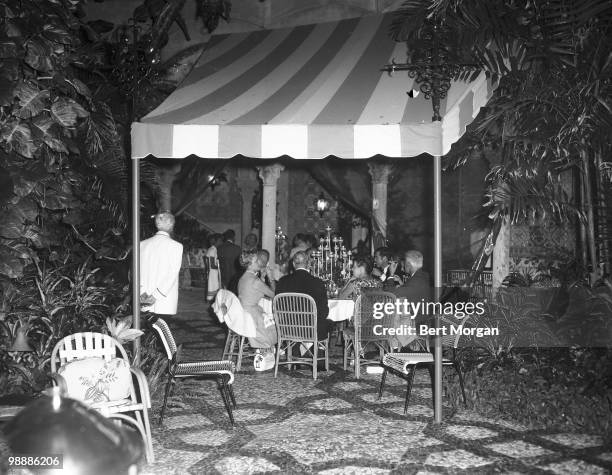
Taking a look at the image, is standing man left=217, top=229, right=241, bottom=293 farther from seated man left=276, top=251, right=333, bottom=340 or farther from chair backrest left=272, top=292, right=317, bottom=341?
chair backrest left=272, top=292, right=317, bottom=341

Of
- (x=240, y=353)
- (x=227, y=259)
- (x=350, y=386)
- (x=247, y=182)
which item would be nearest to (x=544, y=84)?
(x=350, y=386)

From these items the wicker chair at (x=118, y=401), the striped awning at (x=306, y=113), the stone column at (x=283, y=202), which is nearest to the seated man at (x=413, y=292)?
the striped awning at (x=306, y=113)

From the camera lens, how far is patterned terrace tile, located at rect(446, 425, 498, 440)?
13.2 feet

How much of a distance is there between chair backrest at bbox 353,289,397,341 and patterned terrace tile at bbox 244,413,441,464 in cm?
117

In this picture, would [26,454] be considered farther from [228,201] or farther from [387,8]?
[228,201]

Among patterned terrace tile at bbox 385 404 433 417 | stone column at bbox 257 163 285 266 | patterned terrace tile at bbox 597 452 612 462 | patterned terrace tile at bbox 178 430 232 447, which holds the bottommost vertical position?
patterned terrace tile at bbox 597 452 612 462

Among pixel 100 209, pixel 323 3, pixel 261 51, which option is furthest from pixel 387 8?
pixel 100 209

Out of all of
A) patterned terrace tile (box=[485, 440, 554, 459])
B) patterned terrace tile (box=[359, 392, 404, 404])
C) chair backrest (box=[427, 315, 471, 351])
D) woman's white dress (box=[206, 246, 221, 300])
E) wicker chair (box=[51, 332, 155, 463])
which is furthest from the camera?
woman's white dress (box=[206, 246, 221, 300])

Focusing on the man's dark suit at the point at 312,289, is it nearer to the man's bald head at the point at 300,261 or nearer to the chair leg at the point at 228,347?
the man's bald head at the point at 300,261

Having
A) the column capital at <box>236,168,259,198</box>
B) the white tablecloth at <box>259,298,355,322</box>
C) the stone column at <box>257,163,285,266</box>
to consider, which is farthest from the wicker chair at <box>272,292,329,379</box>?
the column capital at <box>236,168,259,198</box>

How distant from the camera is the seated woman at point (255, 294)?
5.81 metres

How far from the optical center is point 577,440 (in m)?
3.94

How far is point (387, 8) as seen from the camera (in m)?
9.80

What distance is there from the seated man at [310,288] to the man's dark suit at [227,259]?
339 cm
